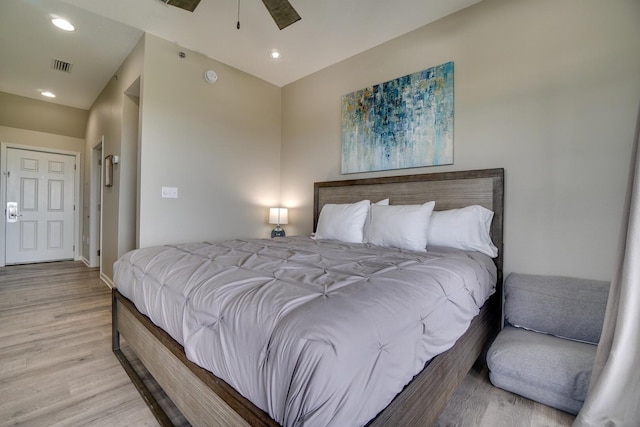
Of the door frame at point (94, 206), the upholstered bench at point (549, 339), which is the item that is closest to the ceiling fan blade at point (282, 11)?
the upholstered bench at point (549, 339)

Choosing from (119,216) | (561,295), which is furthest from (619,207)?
(119,216)

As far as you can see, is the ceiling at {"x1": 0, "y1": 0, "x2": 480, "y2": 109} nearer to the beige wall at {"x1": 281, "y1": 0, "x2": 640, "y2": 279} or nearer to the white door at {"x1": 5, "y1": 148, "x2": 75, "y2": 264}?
the beige wall at {"x1": 281, "y1": 0, "x2": 640, "y2": 279}

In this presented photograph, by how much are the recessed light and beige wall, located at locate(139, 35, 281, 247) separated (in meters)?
0.75

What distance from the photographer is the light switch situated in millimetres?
3066

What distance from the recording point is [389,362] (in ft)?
2.83

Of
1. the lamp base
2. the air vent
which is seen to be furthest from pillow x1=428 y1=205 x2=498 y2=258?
the air vent

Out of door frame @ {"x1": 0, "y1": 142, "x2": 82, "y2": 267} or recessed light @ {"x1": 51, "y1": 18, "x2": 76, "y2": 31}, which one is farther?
door frame @ {"x1": 0, "y1": 142, "x2": 82, "y2": 267}

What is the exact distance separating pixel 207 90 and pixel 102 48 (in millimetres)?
1225

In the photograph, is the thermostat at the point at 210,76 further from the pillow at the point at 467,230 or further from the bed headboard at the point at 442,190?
the pillow at the point at 467,230

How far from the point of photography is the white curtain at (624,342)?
1111 millimetres

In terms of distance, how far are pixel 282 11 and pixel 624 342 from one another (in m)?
2.65

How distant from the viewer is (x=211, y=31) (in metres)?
2.87

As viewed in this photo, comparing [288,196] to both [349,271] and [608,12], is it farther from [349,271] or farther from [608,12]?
[608,12]

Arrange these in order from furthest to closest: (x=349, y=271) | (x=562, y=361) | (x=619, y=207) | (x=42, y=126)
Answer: (x=42, y=126), (x=619, y=207), (x=562, y=361), (x=349, y=271)
